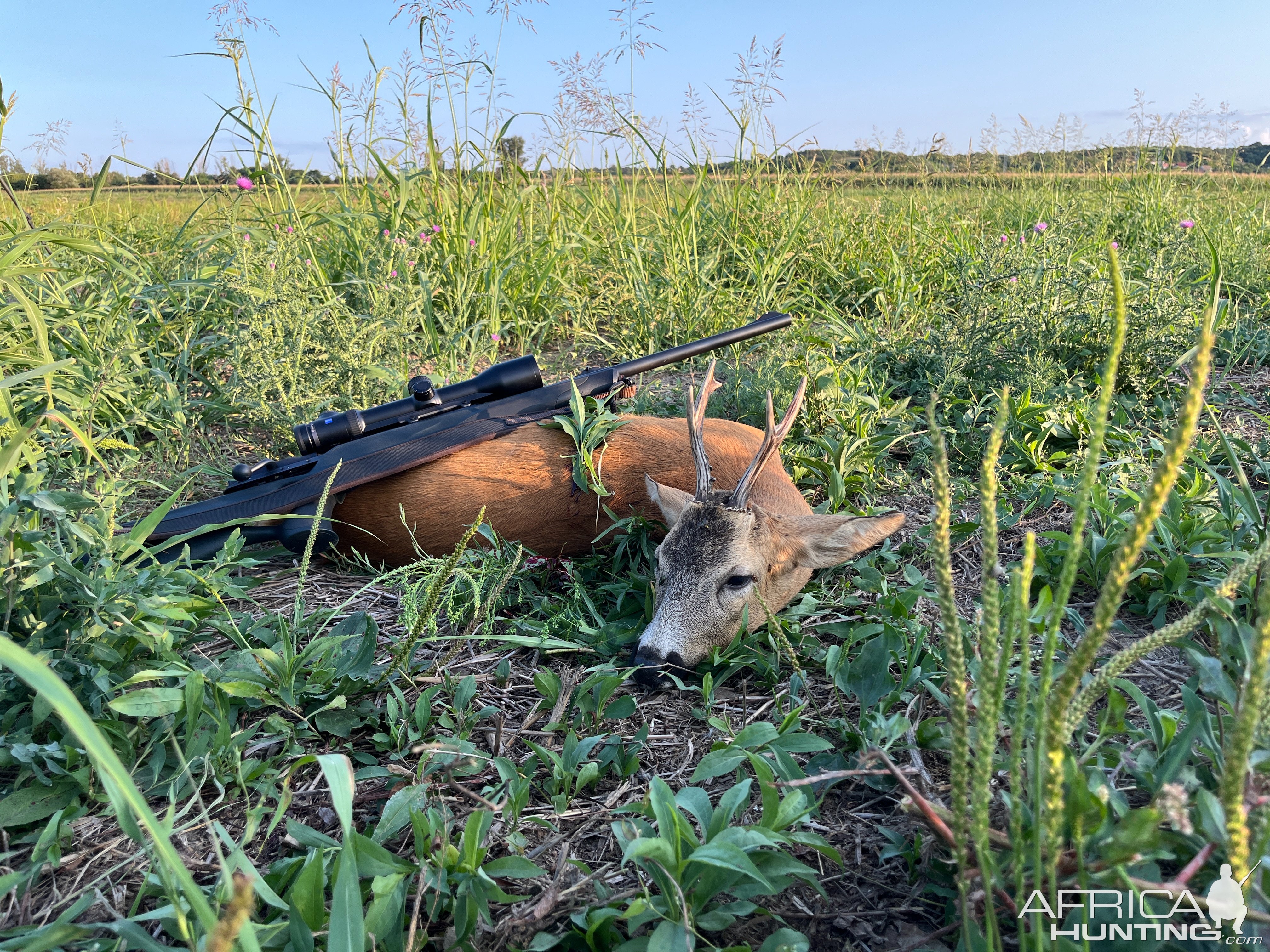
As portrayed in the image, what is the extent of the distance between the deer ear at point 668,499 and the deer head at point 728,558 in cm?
2

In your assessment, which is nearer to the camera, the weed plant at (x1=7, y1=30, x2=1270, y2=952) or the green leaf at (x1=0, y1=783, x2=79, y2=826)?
the weed plant at (x1=7, y1=30, x2=1270, y2=952)

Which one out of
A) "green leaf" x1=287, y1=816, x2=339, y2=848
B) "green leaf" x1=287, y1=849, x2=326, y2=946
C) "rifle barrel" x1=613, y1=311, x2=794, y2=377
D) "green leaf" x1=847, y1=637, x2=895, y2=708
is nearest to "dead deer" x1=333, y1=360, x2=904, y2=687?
"rifle barrel" x1=613, y1=311, x2=794, y2=377

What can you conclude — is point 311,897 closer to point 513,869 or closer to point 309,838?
point 309,838

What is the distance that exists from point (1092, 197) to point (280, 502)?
8.88m

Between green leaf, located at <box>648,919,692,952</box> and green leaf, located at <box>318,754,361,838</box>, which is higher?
green leaf, located at <box>318,754,361,838</box>

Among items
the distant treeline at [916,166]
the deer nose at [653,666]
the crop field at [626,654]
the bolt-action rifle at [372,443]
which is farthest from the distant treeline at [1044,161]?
the deer nose at [653,666]

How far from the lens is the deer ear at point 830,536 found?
8.55 feet

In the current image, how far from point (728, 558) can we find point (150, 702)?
1694mm

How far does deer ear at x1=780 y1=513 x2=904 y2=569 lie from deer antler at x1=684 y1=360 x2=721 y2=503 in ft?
1.02

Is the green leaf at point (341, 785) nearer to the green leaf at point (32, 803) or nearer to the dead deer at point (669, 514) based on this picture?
the green leaf at point (32, 803)

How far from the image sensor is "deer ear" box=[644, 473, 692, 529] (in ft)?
9.31

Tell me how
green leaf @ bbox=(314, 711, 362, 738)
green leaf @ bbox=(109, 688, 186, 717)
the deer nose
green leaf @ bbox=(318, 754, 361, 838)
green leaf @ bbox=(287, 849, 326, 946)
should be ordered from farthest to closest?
the deer nose, green leaf @ bbox=(314, 711, 362, 738), green leaf @ bbox=(109, 688, 186, 717), green leaf @ bbox=(287, 849, 326, 946), green leaf @ bbox=(318, 754, 361, 838)

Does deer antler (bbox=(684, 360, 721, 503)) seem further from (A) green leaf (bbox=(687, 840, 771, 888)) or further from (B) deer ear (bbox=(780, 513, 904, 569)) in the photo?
(A) green leaf (bbox=(687, 840, 771, 888))

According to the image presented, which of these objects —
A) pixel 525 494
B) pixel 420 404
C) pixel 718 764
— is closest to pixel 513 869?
pixel 718 764
